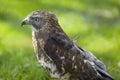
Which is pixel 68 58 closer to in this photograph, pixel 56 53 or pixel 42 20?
pixel 56 53

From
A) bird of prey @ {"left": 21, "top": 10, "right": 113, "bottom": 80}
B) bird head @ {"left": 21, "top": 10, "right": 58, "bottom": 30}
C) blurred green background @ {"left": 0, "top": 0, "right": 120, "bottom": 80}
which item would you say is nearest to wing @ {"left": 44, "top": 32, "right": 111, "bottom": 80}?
bird of prey @ {"left": 21, "top": 10, "right": 113, "bottom": 80}

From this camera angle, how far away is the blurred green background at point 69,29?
10217 millimetres

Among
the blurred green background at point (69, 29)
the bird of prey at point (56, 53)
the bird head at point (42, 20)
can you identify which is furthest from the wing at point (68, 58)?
the blurred green background at point (69, 29)

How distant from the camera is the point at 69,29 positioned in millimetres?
14133

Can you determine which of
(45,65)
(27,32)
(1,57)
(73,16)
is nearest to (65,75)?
(45,65)

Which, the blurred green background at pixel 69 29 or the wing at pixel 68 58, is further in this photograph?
the blurred green background at pixel 69 29

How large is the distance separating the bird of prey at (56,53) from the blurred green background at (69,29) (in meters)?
1.33

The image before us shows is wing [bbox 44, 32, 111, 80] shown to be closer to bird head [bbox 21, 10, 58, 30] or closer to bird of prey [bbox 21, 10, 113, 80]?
bird of prey [bbox 21, 10, 113, 80]

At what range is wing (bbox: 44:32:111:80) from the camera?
26.8 feet

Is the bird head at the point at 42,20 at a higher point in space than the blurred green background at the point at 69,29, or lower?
higher

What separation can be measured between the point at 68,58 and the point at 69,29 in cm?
595

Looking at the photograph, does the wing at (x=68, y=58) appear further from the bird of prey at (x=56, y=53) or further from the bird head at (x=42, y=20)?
the bird head at (x=42, y=20)

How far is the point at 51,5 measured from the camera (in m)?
15.6

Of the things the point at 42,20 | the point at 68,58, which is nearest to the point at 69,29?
the point at 42,20
